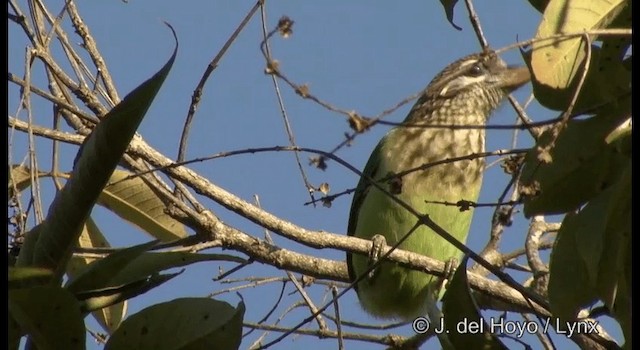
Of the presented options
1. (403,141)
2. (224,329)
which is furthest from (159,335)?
(403,141)

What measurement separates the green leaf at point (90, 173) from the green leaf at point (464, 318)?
2.32ft

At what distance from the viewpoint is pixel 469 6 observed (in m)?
3.15

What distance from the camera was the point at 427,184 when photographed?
427 cm

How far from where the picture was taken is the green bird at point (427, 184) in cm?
427

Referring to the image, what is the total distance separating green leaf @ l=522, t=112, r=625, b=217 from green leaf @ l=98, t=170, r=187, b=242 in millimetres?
1625

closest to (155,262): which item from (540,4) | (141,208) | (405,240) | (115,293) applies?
(115,293)

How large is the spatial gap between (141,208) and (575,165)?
179 centimetres

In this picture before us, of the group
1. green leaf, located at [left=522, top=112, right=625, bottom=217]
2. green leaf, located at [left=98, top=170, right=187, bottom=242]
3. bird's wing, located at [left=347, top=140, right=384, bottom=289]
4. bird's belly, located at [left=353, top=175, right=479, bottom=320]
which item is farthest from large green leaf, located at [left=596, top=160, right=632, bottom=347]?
bird's wing, located at [left=347, top=140, right=384, bottom=289]

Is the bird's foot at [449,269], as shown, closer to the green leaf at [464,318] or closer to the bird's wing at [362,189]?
the bird's wing at [362,189]

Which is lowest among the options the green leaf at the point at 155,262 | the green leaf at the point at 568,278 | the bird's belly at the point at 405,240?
the green leaf at the point at 568,278

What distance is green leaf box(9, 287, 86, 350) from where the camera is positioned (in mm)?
1771

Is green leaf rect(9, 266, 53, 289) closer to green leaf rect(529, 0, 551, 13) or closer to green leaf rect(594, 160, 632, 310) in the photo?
green leaf rect(594, 160, 632, 310)

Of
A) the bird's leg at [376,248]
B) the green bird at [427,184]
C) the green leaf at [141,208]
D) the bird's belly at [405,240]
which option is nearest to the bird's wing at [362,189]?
the green bird at [427,184]

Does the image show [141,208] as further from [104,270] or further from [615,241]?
[615,241]
